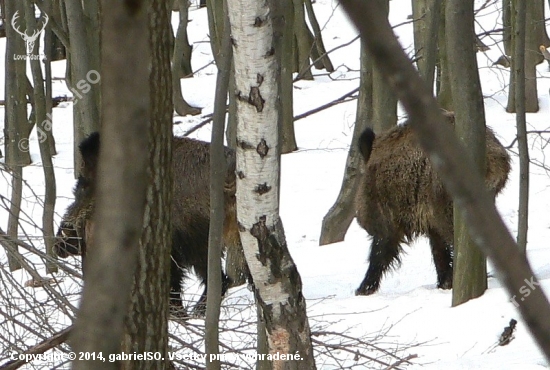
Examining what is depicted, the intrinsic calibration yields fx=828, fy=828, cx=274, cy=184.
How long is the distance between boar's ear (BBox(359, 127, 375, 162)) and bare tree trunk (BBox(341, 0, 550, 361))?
7.36 m

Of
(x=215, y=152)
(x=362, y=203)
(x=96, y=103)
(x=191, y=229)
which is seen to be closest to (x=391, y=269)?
(x=362, y=203)

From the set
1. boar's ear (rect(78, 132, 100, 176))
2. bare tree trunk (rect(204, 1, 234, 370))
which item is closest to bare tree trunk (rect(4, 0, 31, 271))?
boar's ear (rect(78, 132, 100, 176))

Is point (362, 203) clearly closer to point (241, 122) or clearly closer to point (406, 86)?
point (241, 122)

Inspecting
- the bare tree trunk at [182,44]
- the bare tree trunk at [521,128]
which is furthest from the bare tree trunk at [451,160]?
the bare tree trunk at [182,44]

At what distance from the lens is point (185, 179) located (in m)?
7.59

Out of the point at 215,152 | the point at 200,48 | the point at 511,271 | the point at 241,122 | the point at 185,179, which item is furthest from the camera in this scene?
the point at 200,48

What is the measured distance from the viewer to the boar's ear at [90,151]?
6270 mm

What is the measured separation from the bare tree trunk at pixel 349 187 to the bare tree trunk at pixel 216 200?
5.90 metres

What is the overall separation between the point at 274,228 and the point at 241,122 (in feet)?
1.77

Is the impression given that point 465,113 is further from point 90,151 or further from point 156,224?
point 156,224

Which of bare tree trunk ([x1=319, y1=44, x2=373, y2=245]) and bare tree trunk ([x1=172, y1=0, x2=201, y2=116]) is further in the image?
bare tree trunk ([x1=172, y1=0, x2=201, y2=116])

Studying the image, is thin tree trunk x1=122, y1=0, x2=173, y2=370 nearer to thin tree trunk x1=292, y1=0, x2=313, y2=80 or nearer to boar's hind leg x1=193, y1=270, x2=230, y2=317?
boar's hind leg x1=193, y1=270, x2=230, y2=317

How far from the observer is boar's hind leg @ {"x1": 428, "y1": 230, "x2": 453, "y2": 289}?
25.8ft

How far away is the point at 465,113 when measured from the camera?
602 centimetres
